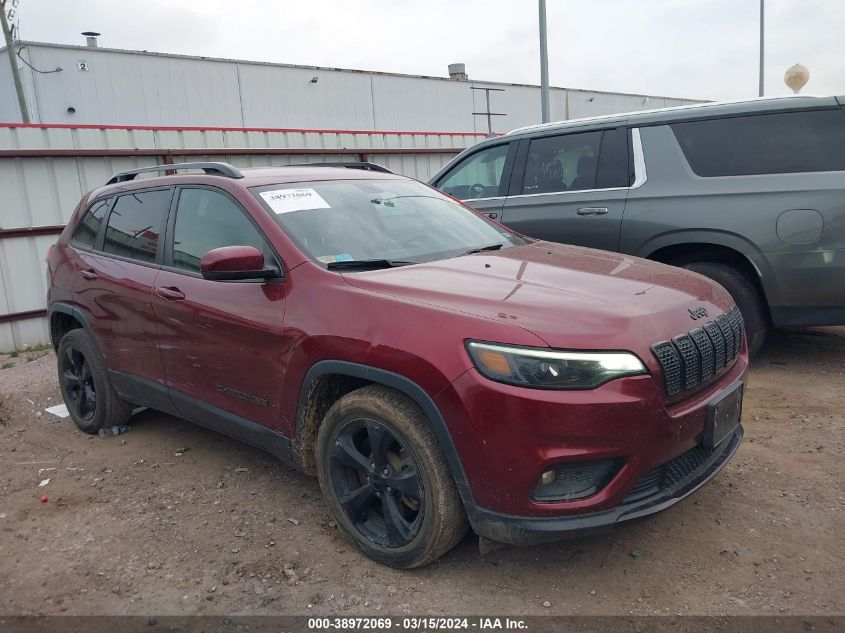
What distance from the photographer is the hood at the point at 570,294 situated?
2.39 metres

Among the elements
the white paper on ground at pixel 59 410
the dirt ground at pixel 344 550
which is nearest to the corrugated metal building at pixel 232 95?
the white paper on ground at pixel 59 410

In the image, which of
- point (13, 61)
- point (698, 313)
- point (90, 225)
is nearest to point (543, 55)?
point (90, 225)

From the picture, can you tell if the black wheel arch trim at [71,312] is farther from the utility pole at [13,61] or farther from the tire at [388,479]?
the utility pole at [13,61]

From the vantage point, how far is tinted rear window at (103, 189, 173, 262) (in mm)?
3896

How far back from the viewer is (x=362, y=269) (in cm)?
301

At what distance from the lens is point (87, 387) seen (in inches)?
180

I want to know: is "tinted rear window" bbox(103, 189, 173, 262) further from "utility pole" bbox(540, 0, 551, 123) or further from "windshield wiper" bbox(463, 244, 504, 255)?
"utility pole" bbox(540, 0, 551, 123)

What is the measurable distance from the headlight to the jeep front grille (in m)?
0.18

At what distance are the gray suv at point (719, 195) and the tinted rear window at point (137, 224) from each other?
10.1ft

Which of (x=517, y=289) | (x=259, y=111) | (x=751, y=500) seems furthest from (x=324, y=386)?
(x=259, y=111)

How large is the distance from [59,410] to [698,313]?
474 cm

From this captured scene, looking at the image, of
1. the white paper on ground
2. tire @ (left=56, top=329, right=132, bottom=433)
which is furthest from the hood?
the white paper on ground

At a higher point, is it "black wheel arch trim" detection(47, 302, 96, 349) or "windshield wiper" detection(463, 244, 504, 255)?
"windshield wiper" detection(463, 244, 504, 255)

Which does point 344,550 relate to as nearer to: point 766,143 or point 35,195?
point 766,143
